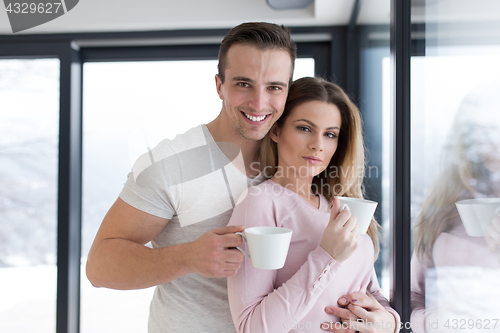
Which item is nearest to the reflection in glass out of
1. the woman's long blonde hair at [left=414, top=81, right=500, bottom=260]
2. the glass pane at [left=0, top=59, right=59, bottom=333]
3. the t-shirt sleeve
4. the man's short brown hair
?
the woman's long blonde hair at [left=414, top=81, right=500, bottom=260]

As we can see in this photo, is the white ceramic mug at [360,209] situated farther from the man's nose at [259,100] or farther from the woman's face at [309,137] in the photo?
the man's nose at [259,100]

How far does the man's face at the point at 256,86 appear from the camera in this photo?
0.95m

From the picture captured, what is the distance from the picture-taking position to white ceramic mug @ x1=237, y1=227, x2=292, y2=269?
68 centimetres

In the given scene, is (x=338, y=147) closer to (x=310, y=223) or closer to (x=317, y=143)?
(x=317, y=143)

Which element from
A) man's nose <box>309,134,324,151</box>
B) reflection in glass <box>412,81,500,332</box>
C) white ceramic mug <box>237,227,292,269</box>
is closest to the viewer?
reflection in glass <box>412,81,500,332</box>

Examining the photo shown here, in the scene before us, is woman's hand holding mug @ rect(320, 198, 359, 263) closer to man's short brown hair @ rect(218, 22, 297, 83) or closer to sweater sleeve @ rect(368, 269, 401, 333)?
sweater sleeve @ rect(368, 269, 401, 333)

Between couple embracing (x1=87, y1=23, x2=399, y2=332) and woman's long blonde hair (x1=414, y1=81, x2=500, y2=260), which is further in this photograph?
couple embracing (x1=87, y1=23, x2=399, y2=332)

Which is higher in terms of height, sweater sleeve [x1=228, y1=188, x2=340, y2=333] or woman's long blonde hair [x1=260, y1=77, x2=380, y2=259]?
woman's long blonde hair [x1=260, y1=77, x2=380, y2=259]

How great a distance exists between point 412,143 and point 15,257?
223 centimetres

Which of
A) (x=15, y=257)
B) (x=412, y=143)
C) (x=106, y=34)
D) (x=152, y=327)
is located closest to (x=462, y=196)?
(x=412, y=143)

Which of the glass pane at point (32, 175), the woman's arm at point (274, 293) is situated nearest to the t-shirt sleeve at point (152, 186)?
the woman's arm at point (274, 293)

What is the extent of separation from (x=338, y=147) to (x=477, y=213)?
0.56 meters

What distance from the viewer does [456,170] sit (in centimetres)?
62

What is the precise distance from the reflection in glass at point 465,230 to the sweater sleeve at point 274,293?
24 cm
